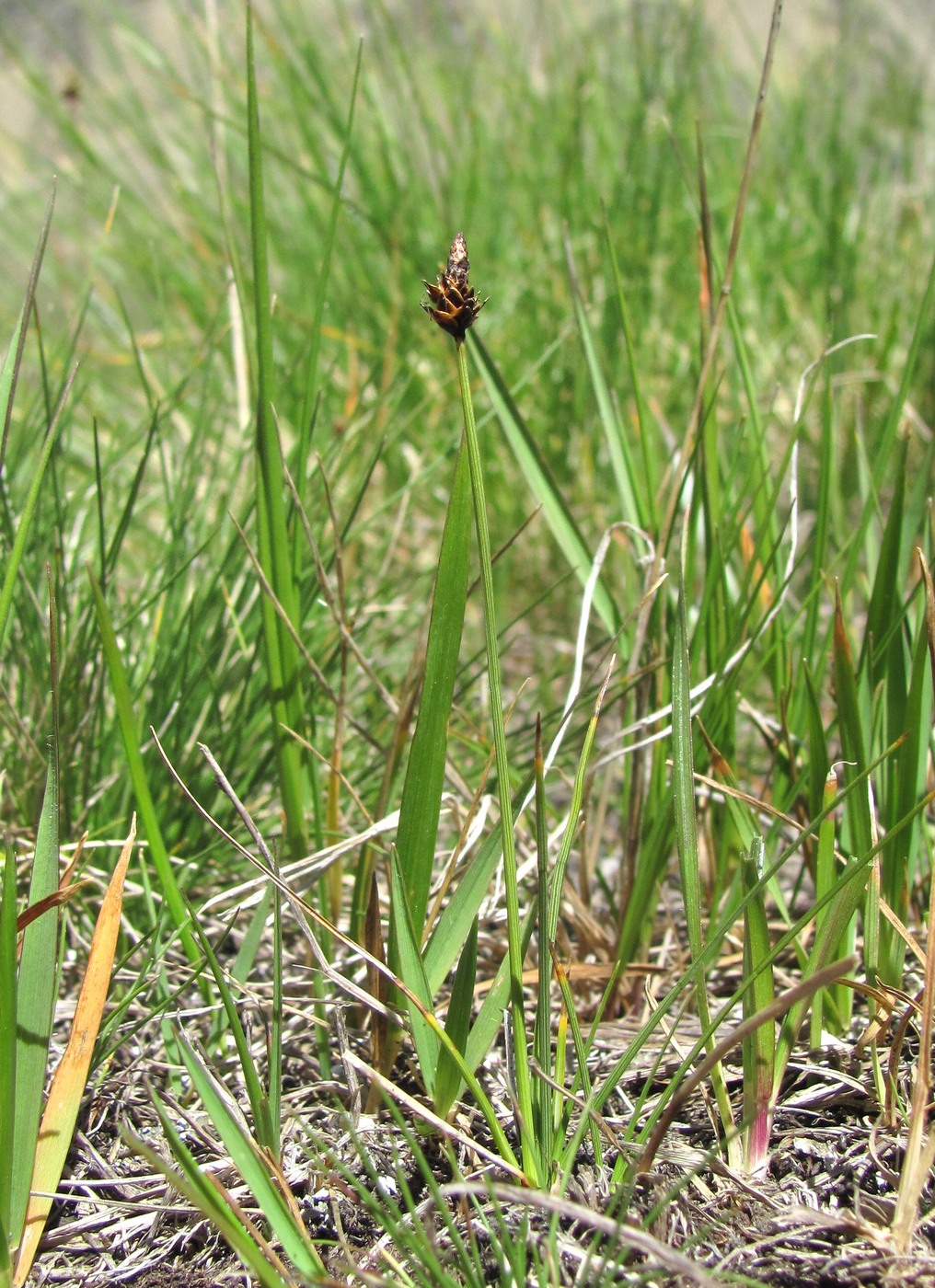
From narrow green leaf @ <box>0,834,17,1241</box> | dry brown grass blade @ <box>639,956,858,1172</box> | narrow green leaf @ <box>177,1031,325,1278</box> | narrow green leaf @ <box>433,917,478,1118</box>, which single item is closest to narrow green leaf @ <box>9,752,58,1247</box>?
narrow green leaf @ <box>0,834,17,1241</box>

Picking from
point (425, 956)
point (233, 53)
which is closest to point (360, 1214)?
point (425, 956)

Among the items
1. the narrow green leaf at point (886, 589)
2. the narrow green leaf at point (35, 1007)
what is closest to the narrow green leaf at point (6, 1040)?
the narrow green leaf at point (35, 1007)

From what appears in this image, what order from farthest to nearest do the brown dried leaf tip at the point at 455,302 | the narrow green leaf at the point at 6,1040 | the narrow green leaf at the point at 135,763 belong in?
the narrow green leaf at the point at 135,763 → the narrow green leaf at the point at 6,1040 → the brown dried leaf tip at the point at 455,302

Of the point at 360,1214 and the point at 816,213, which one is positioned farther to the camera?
the point at 816,213

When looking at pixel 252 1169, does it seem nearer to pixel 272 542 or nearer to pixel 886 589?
pixel 272 542

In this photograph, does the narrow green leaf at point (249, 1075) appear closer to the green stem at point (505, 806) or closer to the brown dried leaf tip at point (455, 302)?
the green stem at point (505, 806)

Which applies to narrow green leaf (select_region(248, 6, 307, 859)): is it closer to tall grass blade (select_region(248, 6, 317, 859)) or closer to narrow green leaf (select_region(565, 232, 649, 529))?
tall grass blade (select_region(248, 6, 317, 859))

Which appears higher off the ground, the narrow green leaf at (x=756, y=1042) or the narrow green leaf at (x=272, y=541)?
the narrow green leaf at (x=272, y=541)

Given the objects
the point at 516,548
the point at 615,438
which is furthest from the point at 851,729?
the point at 516,548

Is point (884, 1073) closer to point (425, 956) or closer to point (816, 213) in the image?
point (425, 956)
